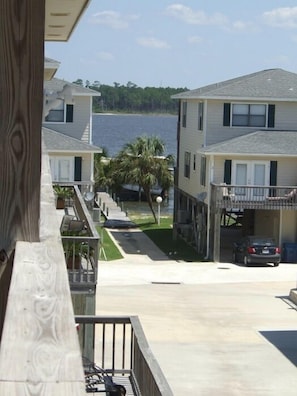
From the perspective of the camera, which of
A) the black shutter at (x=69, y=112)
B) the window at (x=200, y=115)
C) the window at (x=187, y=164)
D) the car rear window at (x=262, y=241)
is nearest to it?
the car rear window at (x=262, y=241)

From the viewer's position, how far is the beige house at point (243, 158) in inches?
1551

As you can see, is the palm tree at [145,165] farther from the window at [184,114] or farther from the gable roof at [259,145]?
the gable roof at [259,145]

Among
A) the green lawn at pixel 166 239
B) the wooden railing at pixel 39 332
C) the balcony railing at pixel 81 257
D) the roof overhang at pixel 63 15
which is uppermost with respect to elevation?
the roof overhang at pixel 63 15

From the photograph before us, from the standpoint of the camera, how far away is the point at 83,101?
42.3 metres

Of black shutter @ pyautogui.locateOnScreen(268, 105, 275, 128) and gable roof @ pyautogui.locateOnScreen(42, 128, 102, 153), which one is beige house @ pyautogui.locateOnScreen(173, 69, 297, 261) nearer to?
black shutter @ pyautogui.locateOnScreen(268, 105, 275, 128)

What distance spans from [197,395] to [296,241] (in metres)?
23.2

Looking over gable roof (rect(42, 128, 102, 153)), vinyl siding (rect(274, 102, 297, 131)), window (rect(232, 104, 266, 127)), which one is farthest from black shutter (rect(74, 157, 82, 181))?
vinyl siding (rect(274, 102, 297, 131))

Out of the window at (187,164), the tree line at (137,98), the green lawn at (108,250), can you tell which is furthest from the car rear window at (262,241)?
the tree line at (137,98)

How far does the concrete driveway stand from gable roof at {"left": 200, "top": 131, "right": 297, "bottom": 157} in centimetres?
494

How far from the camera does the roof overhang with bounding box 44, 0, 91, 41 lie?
5257 millimetres

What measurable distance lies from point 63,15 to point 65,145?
34.9 metres

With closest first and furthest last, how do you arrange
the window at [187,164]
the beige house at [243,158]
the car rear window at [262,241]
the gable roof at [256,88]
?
the car rear window at [262,241] → the beige house at [243,158] → the gable roof at [256,88] → the window at [187,164]

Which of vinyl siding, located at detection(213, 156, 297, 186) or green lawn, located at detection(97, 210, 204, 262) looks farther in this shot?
vinyl siding, located at detection(213, 156, 297, 186)

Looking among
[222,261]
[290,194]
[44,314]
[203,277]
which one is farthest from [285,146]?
[44,314]
